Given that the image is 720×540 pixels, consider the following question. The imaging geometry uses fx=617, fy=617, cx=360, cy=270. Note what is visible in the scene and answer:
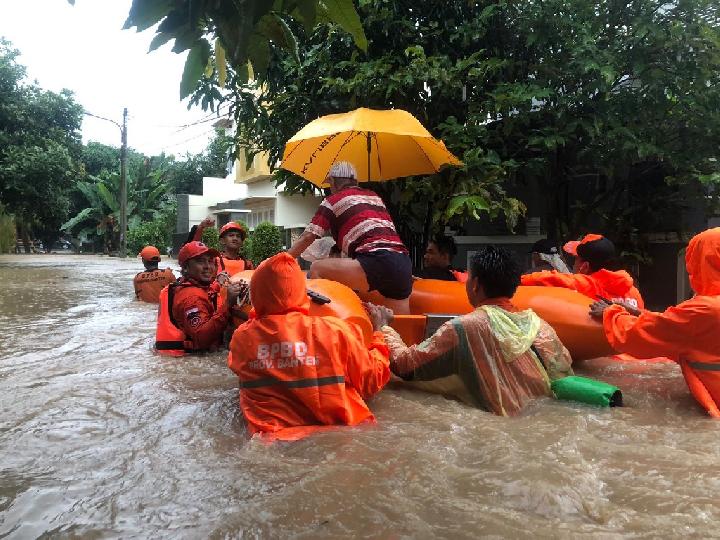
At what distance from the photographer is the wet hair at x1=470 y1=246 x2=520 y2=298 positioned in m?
3.32

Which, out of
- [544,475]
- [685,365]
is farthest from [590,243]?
[544,475]

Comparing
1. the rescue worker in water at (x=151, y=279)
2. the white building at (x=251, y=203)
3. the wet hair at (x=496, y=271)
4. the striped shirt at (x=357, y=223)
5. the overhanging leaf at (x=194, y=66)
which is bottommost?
the rescue worker in water at (x=151, y=279)

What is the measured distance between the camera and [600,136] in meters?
6.52

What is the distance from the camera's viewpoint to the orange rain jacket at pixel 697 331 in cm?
315

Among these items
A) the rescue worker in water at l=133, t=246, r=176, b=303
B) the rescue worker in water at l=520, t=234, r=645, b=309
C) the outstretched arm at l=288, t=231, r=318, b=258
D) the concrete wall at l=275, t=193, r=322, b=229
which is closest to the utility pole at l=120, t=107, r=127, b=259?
the concrete wall at l=275, t=193, r=322, b=229

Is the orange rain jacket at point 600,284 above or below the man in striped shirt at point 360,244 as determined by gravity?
below

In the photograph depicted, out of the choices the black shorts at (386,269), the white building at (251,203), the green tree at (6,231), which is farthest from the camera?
the green tree at (6,231)

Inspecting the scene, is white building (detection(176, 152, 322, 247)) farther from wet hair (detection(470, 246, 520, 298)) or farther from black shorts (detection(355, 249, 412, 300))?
wet hair (detection(470, 246, 520, 298))

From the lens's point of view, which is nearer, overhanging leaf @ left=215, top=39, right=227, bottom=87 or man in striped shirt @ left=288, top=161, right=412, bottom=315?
overhanging leaf @ left=215, top=39, right=227, bottom=87

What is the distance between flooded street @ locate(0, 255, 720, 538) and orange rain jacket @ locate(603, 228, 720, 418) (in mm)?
222

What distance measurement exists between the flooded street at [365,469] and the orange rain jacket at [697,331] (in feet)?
0.73

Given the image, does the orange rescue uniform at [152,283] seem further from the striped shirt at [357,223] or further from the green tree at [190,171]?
the green tree at [190,171]

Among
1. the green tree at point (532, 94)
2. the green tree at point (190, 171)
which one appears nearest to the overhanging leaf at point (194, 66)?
the green tree at point (532, 94)

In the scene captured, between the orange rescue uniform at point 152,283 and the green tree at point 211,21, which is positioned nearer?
the green tree at point 211,21
